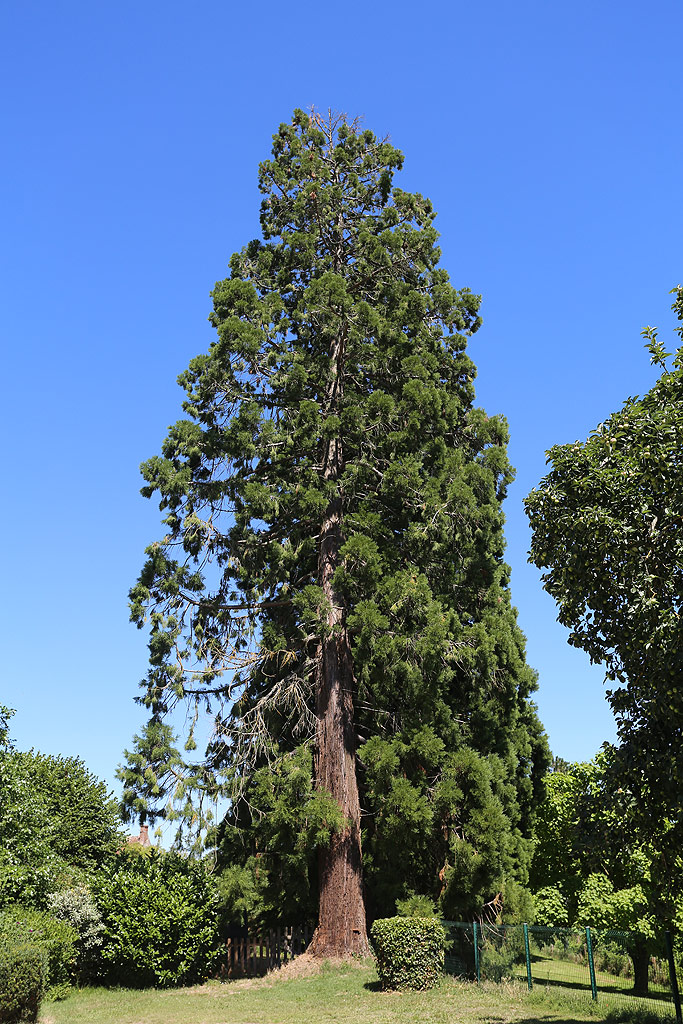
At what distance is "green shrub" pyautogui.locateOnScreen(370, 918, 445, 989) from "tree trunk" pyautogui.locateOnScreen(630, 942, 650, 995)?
221 inches

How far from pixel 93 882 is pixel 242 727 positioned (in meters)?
5.78

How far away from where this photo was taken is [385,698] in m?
17.3

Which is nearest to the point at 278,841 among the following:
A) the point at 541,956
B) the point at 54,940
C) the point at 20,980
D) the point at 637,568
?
the point at 54,940

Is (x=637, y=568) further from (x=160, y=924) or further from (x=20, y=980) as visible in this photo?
(x=160, y=924)

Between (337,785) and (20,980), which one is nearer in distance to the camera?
(20,980)

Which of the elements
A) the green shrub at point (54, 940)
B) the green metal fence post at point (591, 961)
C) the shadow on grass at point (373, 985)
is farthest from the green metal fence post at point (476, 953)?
the green shrub at point (54, 940)

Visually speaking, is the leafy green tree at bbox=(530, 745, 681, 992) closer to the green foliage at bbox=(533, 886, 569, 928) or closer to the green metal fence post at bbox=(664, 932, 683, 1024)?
the green foliage at bbox=(533, 886, 569, 928)

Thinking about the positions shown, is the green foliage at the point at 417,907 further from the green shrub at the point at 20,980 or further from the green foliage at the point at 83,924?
the green foliage at the point at 83,924

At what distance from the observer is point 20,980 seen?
12.1m

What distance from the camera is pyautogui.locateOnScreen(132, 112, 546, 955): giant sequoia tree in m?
16.3

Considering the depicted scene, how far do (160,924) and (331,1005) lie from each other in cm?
572

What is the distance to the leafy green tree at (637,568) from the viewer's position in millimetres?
9352

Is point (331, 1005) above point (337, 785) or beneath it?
beneath

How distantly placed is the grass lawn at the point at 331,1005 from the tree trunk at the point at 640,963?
5.22 meters
